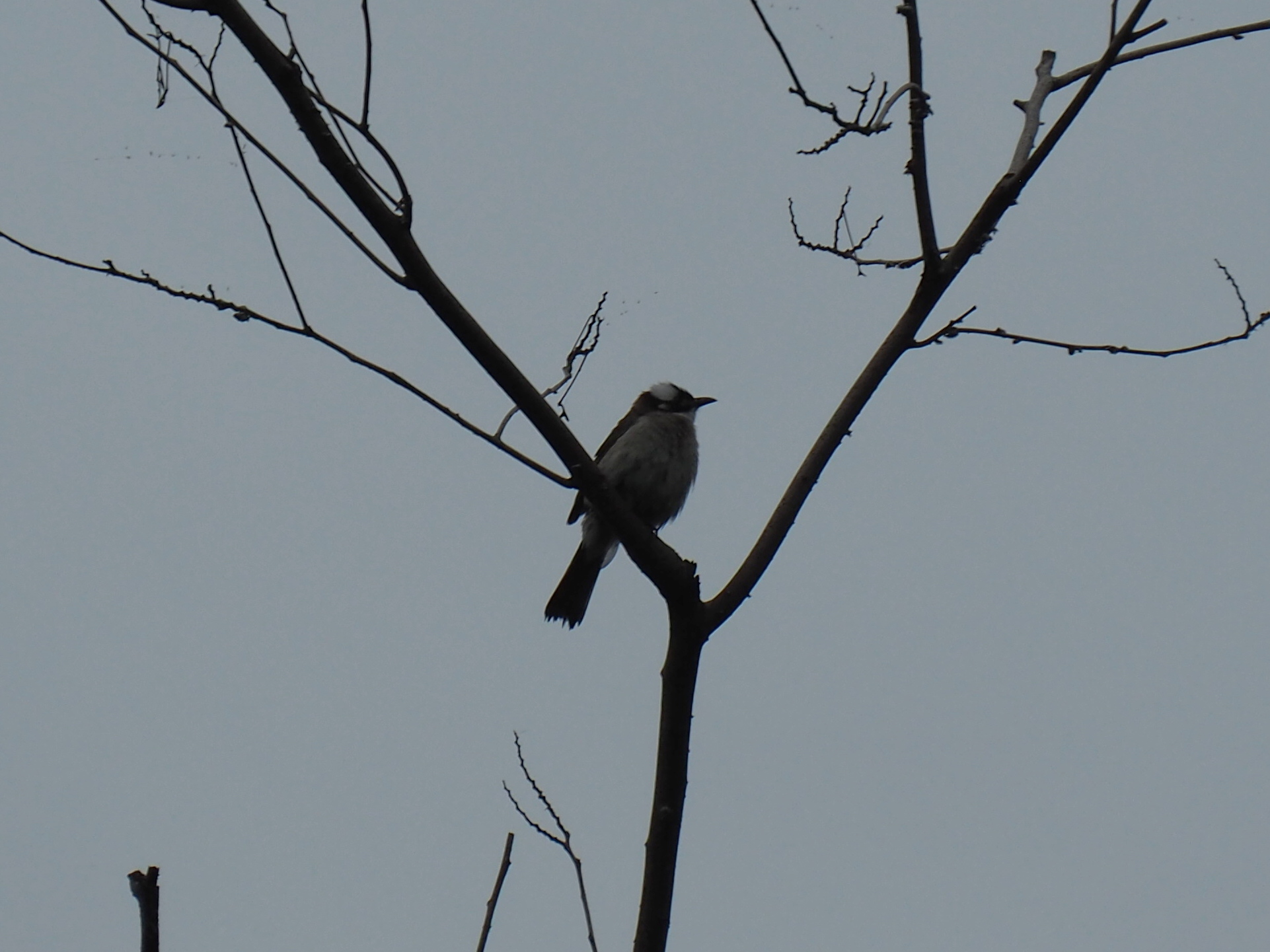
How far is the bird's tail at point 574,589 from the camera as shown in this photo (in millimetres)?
7285

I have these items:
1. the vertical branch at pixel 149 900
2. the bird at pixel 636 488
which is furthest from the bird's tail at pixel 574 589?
the vertical branch at pixel 149 900

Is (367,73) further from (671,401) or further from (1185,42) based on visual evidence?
(671,401)

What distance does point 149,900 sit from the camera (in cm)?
178

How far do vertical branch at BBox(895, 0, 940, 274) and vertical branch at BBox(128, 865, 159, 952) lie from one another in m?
2.24

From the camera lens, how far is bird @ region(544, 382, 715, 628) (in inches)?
281

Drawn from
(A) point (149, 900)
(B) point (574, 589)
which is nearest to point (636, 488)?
(B) point (574, 589)

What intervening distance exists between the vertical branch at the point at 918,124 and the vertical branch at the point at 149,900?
7.36ft

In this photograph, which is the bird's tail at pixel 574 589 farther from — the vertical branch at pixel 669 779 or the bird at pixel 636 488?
the vertical branch at pixel 669 779

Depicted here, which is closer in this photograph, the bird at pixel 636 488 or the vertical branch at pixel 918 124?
the vertical branch at pixel 918 124

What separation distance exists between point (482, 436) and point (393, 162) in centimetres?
64

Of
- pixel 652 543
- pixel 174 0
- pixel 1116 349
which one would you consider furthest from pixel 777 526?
pixel 174 0

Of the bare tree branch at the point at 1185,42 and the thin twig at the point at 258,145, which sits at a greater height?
the bare tree branch at the point at 1185,42

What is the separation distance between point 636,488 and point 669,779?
167 inches

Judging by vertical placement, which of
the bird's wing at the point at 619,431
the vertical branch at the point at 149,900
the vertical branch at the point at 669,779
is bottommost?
the vertical branch at the point at 149,900
